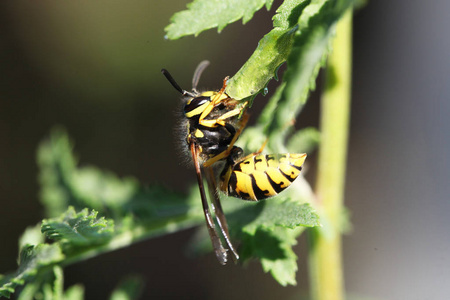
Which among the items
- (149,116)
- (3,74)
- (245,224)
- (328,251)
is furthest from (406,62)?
(3,74)

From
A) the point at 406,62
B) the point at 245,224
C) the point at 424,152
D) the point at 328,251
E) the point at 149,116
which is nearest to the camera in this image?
the point at 245,224

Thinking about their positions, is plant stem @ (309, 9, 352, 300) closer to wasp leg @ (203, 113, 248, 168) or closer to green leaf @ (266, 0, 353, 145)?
wasp leg @ (203, 113, 248, 168)

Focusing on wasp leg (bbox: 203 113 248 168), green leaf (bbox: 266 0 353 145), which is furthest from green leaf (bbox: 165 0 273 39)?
wasp leg (bbox: 203 113 248 168)

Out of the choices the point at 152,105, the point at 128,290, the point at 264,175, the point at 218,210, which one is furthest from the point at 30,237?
the point at 152,105

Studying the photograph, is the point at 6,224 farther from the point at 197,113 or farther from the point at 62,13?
the point at 197,113

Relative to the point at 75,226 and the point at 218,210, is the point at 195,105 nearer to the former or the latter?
the point at 218,210
